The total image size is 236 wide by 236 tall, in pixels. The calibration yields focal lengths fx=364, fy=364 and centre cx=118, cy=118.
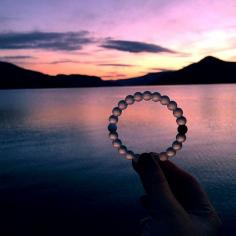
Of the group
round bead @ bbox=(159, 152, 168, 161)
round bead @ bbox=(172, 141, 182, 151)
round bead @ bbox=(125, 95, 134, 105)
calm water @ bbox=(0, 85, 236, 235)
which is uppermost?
round bead @ bbox=(125, 95, 134, 105)

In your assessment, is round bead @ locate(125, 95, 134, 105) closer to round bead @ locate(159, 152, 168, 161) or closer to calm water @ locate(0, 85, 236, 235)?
round bead @ locate(159, 152, 168, 161)

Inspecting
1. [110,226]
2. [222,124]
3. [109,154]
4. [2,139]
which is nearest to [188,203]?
[110,226]

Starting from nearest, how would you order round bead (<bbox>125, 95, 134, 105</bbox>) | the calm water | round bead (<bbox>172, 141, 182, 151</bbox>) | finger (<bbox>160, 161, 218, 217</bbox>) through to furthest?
finger (<bbox>160, 161, 218, 217</bbox>), round bead (<bbox>172, 141, 182, 151</bbox>), round bead (<bbox>125, 95, 134, 105</bbox>), the calm water

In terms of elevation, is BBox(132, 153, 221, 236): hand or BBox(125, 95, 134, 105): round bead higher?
BBox(125, 95, 134, 105): round bead

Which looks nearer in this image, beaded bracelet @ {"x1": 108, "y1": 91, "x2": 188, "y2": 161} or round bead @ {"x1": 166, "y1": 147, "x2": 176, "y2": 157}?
round bead @ {"x1": 166, "y1": 147, "x2": 176, "y2": 157}

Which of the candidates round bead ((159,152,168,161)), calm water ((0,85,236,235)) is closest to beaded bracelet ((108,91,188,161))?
round bead ((159,152,168,161))

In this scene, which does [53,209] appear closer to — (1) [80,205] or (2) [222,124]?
(1) [80,205]

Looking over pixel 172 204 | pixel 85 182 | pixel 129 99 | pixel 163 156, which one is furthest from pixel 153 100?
pixel 85 182
